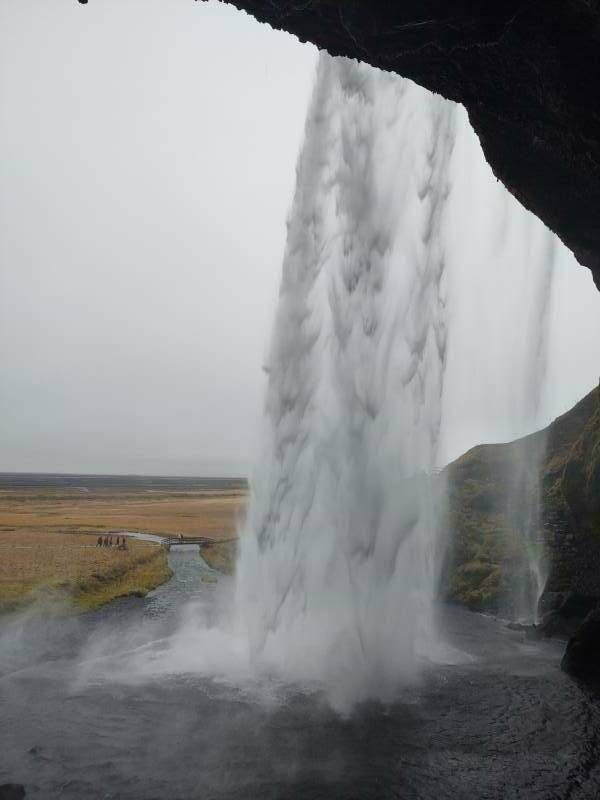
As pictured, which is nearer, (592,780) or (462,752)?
(592,780)

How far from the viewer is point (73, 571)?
36812mm

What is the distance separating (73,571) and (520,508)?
3745 centimetres

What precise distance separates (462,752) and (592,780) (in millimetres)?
2949

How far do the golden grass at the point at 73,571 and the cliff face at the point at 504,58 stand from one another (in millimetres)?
30631

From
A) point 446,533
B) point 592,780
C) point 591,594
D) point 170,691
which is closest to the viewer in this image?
point 592,780

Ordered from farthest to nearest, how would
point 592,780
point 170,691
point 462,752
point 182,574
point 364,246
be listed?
point 182,574
point 364,246
point 170,691
point 462,752
point 592,780

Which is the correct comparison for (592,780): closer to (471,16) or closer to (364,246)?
(471,16)

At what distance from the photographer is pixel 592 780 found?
1216 cm

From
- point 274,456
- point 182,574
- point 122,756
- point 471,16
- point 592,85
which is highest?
point 471,16

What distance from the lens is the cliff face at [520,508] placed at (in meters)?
30.8

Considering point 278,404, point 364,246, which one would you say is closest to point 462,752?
point 278,404

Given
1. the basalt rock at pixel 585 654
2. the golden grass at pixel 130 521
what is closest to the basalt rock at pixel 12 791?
the basalt rock at pixel 585 654

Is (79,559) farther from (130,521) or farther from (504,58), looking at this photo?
(130,521)

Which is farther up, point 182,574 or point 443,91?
point 443,91
